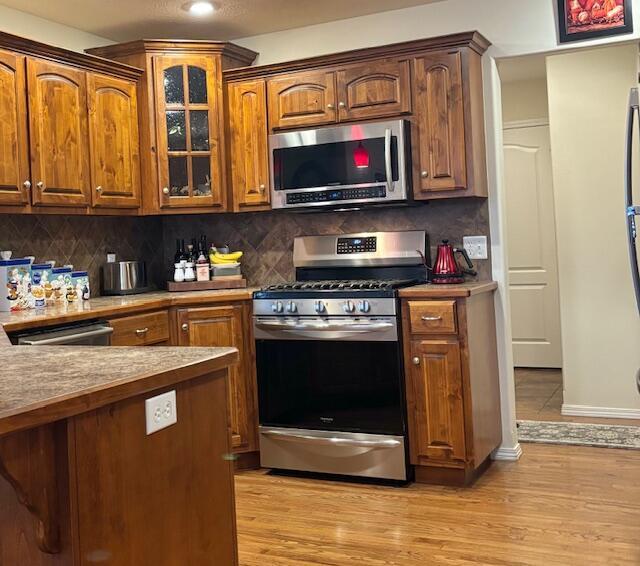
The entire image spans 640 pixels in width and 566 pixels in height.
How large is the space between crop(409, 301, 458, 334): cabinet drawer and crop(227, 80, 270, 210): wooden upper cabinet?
3.80 ft

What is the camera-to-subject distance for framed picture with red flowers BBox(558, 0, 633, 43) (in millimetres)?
3715

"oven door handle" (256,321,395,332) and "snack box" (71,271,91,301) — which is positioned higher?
"snack box" (71,271,91,301)

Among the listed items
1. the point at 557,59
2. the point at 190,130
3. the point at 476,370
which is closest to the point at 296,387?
the point at 476,370

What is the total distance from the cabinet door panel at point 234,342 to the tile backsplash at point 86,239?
30.3 inches

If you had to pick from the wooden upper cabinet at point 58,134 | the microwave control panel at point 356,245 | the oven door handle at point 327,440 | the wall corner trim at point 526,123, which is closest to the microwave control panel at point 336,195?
the microwave control panel at point 356,245

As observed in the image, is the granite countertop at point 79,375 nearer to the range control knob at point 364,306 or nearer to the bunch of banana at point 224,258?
the range control knob at point 364,306

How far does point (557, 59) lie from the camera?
15.7 feet

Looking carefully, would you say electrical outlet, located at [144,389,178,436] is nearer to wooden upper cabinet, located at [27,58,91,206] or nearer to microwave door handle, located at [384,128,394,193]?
wooden upper cabinet, located at [27,58,91,206]

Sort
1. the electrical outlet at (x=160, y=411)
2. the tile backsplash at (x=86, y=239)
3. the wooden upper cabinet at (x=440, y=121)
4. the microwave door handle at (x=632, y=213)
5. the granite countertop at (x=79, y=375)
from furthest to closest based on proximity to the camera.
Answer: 1. the tile backsplash at (x=86, y=239)
2. the wooden upper cabinet at (x=440, y=121)
3. the microwave door handle at (x=632, y=213)
4. the electrical outlet at (x=160, y=411)
5. the granite countertop at (x=79, y=375)

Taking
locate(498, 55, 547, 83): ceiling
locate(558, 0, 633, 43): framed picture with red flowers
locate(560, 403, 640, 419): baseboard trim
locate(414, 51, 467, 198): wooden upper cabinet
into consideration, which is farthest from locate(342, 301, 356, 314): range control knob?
locate(498, 55, 547, 83): ceiling

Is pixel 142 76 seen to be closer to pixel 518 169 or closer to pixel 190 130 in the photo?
pixel 190 130

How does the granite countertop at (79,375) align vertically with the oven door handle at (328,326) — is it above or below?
above

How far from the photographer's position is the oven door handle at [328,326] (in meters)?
3.67

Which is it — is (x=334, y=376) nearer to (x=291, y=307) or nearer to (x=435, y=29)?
(x=291, y=307)
